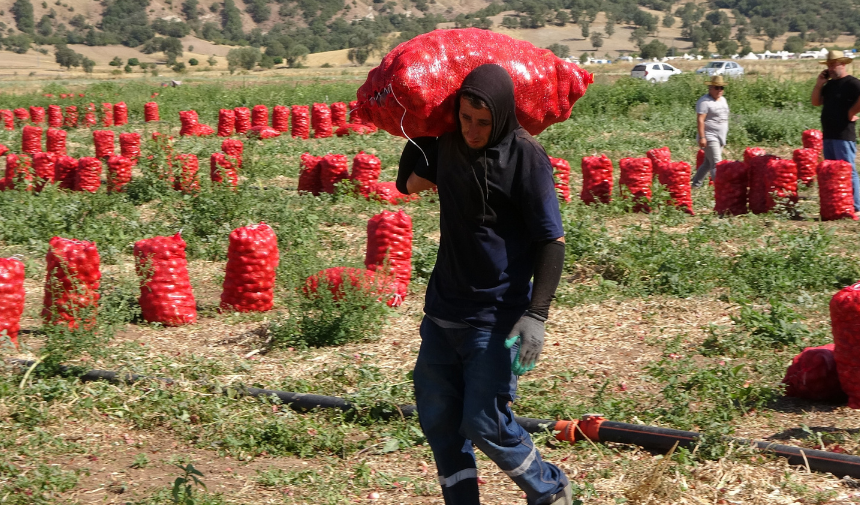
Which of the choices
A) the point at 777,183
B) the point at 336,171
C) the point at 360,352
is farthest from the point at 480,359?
the point at 336,171

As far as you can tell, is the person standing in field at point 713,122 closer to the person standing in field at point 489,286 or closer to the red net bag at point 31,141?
the person standing in field at point 489,286

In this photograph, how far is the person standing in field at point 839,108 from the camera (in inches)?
355

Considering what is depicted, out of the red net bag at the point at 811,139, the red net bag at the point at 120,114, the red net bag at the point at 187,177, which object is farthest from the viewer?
the red net bag at the point at 120,114

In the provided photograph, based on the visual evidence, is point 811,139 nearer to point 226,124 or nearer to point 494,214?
point 494,214

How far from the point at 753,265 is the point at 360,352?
3.56 meters

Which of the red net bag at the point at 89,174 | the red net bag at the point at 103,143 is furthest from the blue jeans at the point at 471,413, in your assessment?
the red net bag at the point at 103,143

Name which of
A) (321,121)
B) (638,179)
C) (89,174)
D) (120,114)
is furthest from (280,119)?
(638,179)

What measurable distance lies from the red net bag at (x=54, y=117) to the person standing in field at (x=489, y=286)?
21.3 m

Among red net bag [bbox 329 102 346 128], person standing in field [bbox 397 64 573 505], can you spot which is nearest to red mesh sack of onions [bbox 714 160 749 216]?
person standing in field [bbox 397 64 573 505]

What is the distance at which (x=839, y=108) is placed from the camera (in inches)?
359

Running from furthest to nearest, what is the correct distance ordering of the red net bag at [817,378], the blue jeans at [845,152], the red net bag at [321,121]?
the red net bag at [321,121], the blue jeans at [845,152], the red net bag at [817,378]

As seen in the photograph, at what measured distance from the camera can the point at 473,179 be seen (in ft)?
10.1

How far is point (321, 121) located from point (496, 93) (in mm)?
16776

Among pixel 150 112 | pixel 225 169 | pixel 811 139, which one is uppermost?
pixel 811 139
